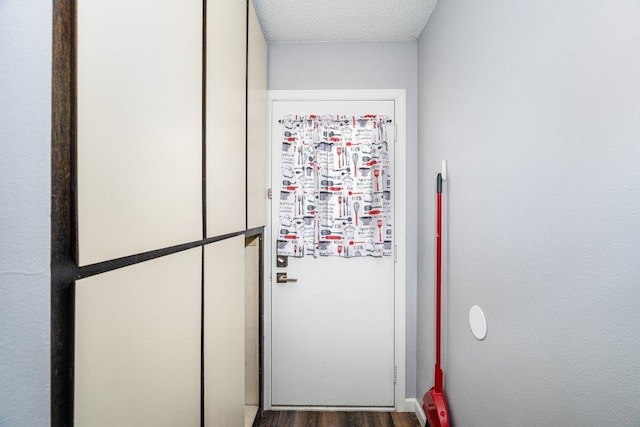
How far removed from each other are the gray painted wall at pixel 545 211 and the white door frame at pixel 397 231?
0.62 m

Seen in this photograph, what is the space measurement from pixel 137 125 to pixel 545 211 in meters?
1.18

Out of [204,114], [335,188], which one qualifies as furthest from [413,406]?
[204,114]

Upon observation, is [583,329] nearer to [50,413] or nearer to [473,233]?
[473,233]

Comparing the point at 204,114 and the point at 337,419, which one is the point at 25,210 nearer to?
the point at 204,114

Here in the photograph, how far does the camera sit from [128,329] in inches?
29.1

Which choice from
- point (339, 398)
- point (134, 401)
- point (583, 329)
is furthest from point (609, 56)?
point (339, 398)

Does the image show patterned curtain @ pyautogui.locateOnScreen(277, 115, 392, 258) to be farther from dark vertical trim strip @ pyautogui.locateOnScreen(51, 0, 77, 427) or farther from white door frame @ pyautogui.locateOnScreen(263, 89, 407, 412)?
dark vertical trim strip @ pyautogui.locateOnScreen(51, 0, 77, 427)

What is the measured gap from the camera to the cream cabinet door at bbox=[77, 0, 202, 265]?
608 mm

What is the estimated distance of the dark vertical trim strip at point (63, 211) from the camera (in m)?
0.54

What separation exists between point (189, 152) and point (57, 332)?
63 cm

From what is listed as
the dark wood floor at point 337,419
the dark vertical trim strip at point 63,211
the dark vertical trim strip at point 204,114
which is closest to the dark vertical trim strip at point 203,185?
the dark vertical trim strip at point 204,114

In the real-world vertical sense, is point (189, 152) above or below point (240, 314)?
above

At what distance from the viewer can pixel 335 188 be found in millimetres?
2381

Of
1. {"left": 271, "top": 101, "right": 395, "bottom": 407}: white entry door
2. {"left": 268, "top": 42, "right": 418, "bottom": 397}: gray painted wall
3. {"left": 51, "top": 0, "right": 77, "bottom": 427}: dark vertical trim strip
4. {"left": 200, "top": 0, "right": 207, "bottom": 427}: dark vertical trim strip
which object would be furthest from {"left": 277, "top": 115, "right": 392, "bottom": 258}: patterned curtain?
{"left": 51, "top": 0, "right": 77, "bottom": 427}: dark vertical trim strip
